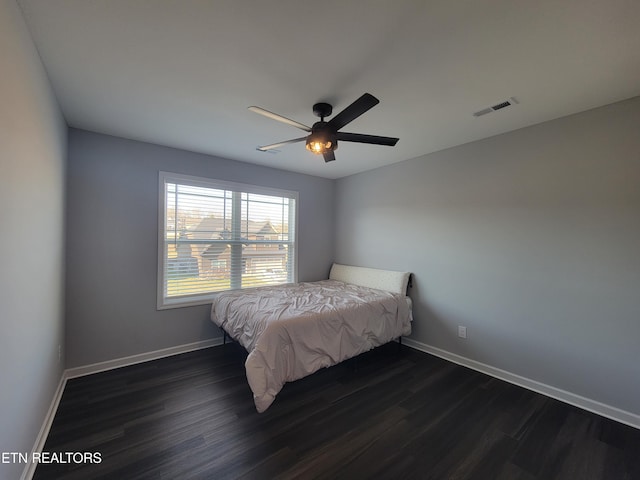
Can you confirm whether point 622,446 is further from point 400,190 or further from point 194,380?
point 194,380

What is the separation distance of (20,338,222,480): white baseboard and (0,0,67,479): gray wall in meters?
0.10

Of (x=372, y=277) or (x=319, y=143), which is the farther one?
(x=372, y=277)

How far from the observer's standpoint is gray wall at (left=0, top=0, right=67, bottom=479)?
1196 mm

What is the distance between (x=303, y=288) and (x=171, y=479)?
2.43 metres

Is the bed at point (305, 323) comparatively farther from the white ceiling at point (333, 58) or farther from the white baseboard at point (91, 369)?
the white ceiling at point (333, 58)

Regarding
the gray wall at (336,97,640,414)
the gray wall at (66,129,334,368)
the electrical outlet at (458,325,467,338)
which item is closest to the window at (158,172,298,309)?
the gray wall at (66,129,334,368)

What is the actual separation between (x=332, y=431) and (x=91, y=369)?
259 centimetres

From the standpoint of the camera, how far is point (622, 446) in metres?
1.88

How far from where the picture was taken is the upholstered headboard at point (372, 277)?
3.58 m

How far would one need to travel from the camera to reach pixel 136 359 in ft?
9.88

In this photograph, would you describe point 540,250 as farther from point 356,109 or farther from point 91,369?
point 91,369

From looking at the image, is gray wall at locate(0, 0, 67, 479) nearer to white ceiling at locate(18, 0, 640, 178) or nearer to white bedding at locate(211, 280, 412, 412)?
white ceiling at locate(18, 0, 640, 178)

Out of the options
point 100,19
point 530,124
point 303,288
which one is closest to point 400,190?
point 530,124

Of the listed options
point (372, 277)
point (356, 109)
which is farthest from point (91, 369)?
point (356, 109)
